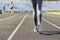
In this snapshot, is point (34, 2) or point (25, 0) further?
point (25, 0)

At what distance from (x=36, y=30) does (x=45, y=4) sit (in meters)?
59.9

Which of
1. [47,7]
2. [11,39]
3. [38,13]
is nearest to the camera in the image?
[11,39]

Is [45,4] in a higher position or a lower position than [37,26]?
lower

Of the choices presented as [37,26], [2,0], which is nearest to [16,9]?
[2,0]

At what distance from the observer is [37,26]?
8102mm

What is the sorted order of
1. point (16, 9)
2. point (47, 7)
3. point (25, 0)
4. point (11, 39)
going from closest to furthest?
point (11, 39) → point (16, 9) → point (47, 7) → point (25, 0)

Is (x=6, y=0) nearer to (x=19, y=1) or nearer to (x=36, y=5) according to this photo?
(x=19, y=1)

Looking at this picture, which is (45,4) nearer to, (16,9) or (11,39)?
(16,9)

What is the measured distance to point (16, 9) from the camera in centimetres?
6178

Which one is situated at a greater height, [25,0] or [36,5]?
[36,5]

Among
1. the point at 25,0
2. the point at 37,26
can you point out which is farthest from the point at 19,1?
the point at 37,26

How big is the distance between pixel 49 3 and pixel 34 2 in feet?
203

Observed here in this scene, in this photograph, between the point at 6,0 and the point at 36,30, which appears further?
the point at 6,0

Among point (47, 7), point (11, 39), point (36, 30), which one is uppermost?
point (11, 39)
